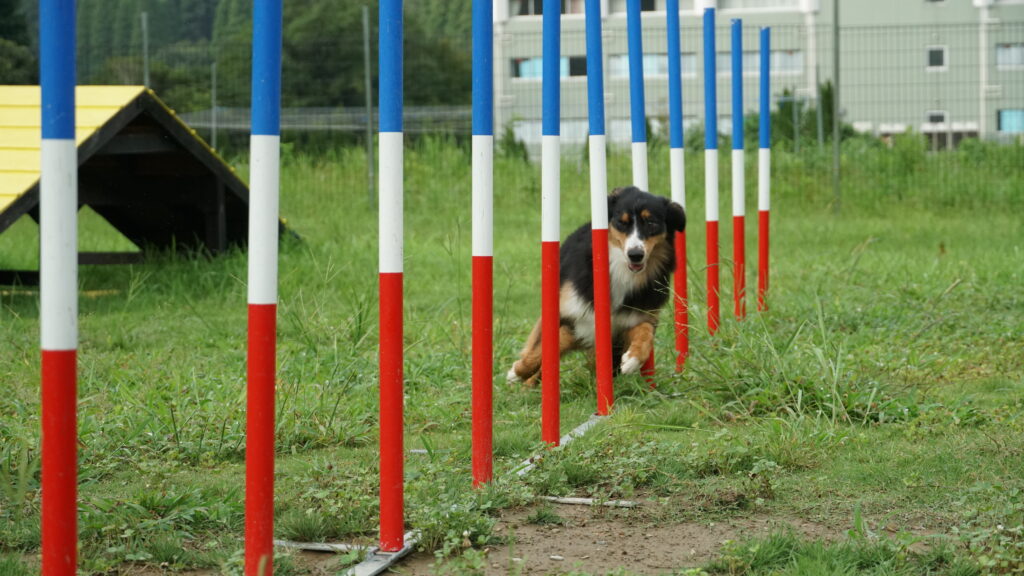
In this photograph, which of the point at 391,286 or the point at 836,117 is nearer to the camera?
the point at 391,286

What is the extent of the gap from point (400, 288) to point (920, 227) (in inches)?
382

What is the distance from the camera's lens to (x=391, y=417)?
2527 millimetres

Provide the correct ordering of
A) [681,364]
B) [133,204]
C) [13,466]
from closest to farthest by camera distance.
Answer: [13,466]
[681,364]
[133,204]

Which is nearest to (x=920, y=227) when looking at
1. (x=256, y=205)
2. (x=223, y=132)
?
(x=223, y=132)

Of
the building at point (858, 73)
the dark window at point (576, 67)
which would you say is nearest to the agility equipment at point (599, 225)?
the building at point (858, 73)

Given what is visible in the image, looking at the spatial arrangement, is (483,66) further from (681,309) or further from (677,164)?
(677,164)

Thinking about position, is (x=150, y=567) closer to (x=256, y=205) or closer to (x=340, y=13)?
(x=256, y=205)

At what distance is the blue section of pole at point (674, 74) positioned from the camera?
4.83 meters

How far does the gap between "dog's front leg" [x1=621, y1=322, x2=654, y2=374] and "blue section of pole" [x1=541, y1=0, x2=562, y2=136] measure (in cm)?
128

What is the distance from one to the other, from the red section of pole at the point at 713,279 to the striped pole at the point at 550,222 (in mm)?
1451

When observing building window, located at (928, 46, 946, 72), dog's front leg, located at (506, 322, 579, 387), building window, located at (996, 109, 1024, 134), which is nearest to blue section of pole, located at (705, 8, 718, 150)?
dog's front leg, located at (506, 322, 579, 387)

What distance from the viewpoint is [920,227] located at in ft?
36.9

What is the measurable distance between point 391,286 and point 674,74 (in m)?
2.79

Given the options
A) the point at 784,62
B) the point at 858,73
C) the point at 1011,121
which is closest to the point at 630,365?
the point at 858,73
